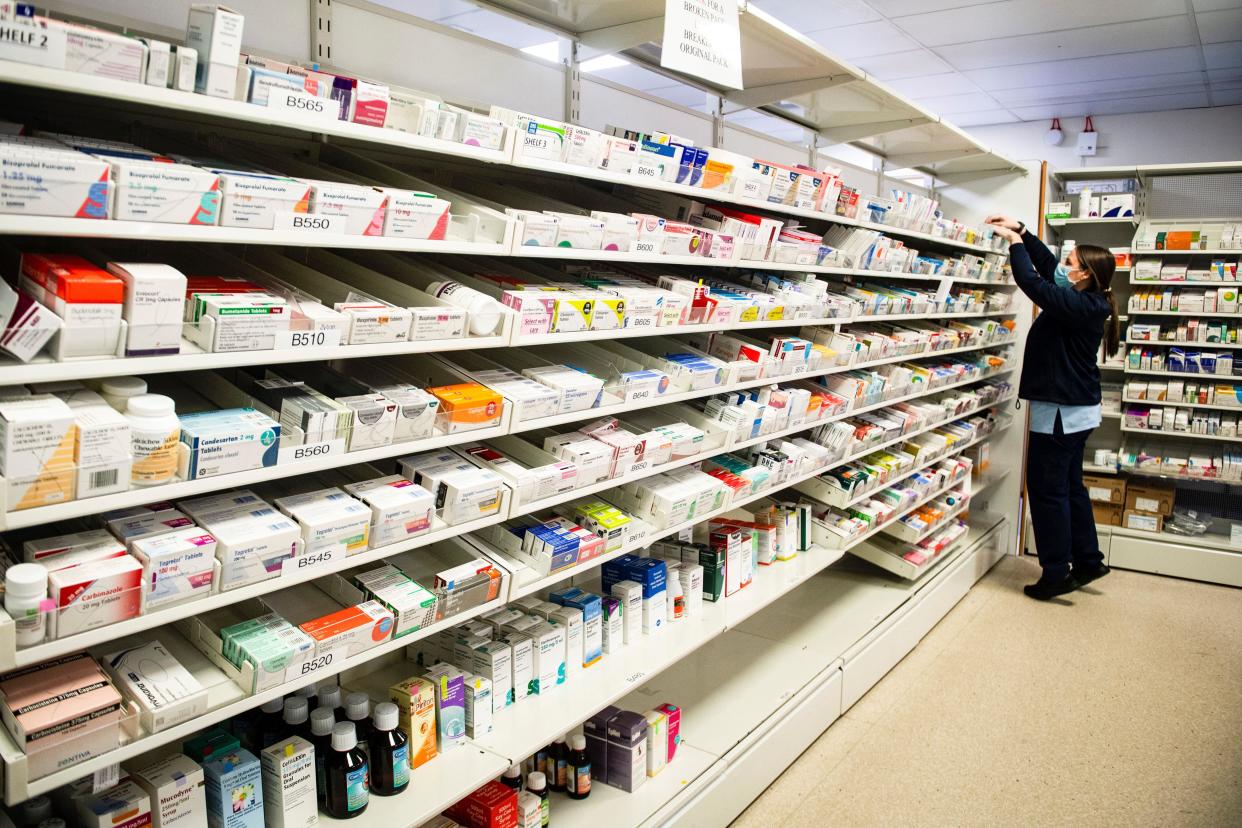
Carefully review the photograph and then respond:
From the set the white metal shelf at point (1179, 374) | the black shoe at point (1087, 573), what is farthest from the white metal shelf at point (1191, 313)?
the black shoe at point (1087, 573)

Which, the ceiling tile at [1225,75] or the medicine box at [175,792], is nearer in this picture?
the medicine box at [175,792]

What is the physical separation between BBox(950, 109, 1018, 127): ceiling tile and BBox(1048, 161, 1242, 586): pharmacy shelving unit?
3.44 meters

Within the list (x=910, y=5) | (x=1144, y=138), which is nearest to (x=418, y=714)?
(x=910, y=5)

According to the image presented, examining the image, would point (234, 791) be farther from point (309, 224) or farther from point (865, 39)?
point (865, 39)

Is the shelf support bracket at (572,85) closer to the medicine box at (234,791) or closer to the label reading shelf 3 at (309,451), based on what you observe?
the label reading shelf 3 at (309,451)

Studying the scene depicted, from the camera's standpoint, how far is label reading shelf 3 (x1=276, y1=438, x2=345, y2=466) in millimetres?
1648

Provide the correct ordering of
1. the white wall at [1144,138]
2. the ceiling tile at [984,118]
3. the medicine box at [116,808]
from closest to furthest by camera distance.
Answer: the medicine box at [116,808] → the white wall at [1144,138] → the ceiling tile at [984,118]

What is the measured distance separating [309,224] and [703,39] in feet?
4.51

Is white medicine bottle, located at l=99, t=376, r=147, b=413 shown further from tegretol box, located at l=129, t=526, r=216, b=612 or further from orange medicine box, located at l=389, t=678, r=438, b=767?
orange medicine box, located at l=389, t=678, r=438, b=767

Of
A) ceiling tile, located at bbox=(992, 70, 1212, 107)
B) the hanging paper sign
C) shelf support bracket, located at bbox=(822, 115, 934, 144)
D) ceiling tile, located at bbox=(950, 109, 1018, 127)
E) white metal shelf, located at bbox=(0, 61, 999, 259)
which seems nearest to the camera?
white metal shelf, located at bbox=(0, 61, 999, 259)

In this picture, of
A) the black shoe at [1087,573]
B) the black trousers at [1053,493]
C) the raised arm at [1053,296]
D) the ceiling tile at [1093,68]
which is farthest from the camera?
the ceiling tile at [1093,68]

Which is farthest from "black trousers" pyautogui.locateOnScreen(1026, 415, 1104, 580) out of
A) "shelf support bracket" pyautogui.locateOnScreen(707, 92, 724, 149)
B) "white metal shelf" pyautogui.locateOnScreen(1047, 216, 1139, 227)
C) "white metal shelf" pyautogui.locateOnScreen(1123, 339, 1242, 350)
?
"shelf support bracket" pyautogui.locateOnScreen(707, 92, 724, 149)

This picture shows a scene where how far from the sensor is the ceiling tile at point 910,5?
220 inches

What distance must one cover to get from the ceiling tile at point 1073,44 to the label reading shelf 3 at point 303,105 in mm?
6172
